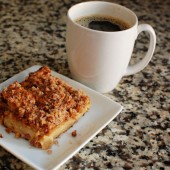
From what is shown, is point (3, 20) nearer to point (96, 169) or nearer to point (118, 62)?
point (118, 62)

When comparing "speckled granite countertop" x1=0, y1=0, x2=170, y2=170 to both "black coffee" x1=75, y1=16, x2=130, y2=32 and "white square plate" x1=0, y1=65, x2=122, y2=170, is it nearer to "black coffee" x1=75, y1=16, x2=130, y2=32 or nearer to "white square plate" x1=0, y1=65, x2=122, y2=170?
"white square plate" x1=0, y1=65, x2=122, y2=170

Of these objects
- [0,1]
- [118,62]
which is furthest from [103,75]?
[0,1]

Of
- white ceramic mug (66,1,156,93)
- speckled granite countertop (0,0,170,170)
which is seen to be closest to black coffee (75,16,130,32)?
white ceramic mug (66,1,156,93)

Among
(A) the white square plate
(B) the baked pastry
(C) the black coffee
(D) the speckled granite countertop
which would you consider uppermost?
(C) the black coffee

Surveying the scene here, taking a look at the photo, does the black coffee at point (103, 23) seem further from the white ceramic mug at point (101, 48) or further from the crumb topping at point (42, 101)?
the crumb topping at point (42, 101)

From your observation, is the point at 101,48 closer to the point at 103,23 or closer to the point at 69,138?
the point at 103,23

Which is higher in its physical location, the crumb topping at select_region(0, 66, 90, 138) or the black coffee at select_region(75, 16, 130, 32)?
the black coffee at select_region(75, 16, 130, 32)

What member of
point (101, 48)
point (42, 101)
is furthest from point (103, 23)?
point (42, 101)
